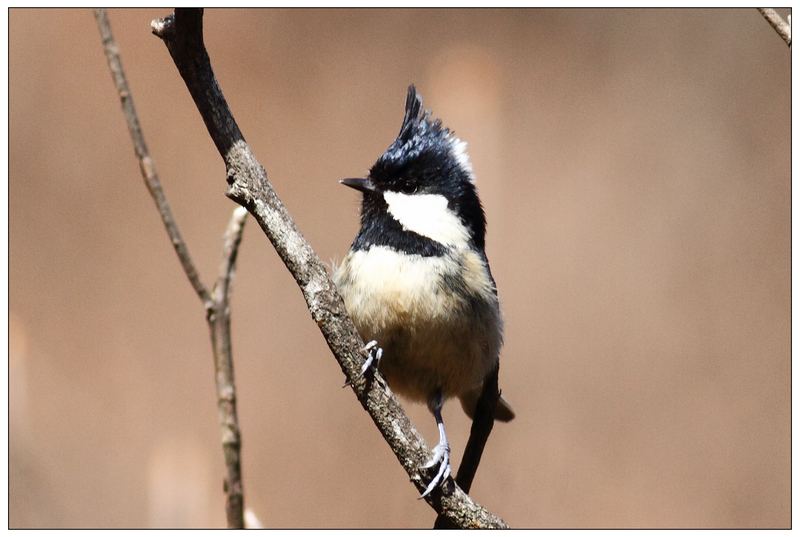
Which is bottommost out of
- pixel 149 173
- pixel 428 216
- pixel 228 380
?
pixel 228 380

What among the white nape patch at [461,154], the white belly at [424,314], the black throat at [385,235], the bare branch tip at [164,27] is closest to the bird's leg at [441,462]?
the white belly at [424,314]

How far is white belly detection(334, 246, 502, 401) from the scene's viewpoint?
215 cm

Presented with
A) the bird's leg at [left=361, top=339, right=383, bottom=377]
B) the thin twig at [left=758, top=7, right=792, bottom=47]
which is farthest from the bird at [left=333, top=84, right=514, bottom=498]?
the thin twig at [left=758, top=7, right=792, bottom=47]

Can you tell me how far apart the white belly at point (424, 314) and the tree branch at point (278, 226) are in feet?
1.31

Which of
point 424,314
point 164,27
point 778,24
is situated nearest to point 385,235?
point 424,314

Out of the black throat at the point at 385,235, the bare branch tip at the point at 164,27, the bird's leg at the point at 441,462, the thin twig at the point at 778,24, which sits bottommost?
the bird's leg at the point at 441,462

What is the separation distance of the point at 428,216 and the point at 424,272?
8.2 inches

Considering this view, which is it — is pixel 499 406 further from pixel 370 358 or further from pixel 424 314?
pixel 370 358

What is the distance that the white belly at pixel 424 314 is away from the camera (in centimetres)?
215

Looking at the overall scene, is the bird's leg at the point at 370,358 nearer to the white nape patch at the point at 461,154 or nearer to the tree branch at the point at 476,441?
the tree branch at the point at 476,441

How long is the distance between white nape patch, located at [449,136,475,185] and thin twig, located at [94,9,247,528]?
0.69m

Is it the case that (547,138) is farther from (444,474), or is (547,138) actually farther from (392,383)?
(444,474)

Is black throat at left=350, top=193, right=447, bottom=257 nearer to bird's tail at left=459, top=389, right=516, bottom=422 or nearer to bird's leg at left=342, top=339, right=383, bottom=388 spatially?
bird's leg at left=342, top=339, right=383, bottom=388

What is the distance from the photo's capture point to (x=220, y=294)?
1.80m
